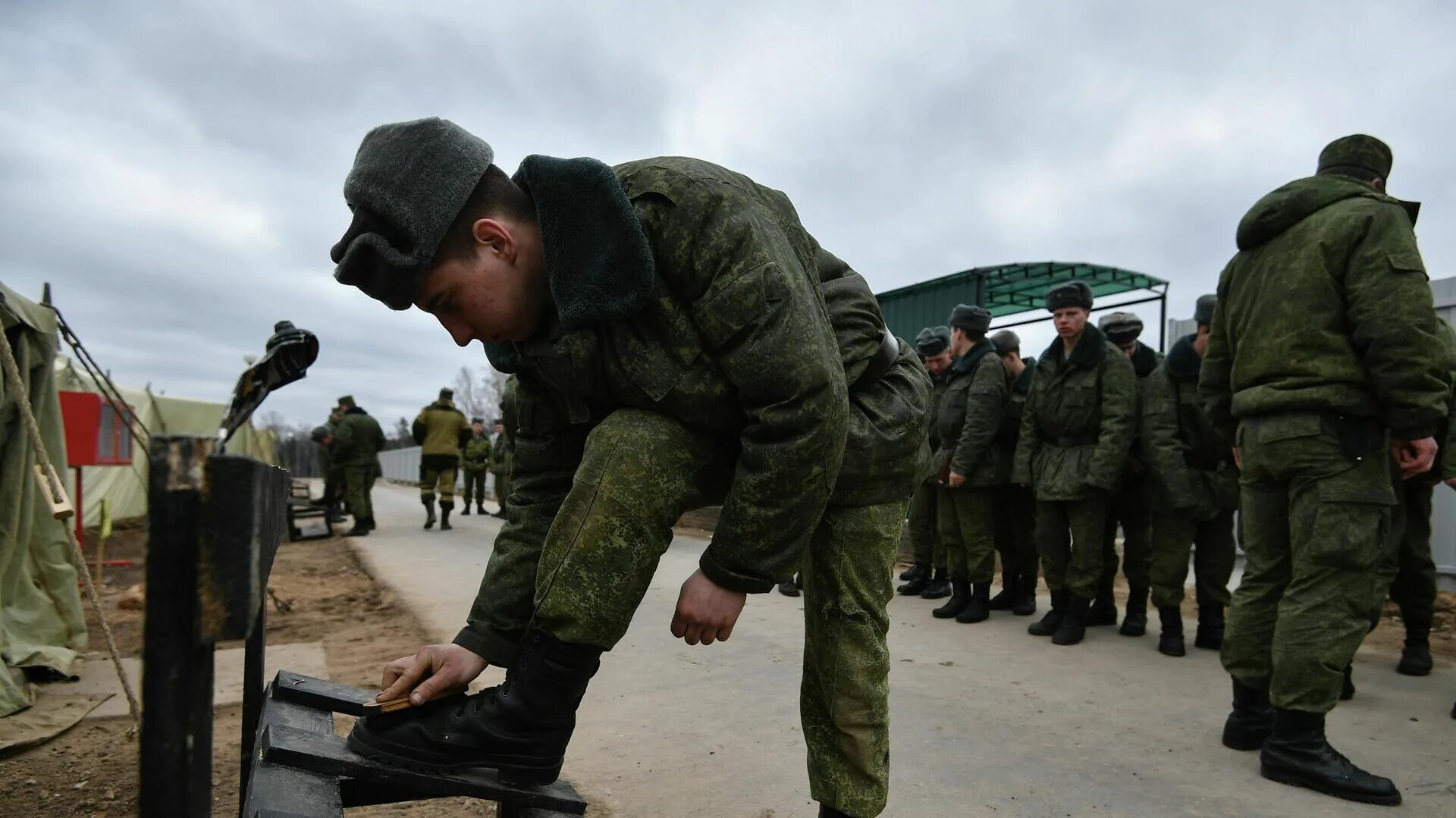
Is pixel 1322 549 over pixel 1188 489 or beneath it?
beneath

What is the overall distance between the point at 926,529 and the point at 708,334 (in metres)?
5.21

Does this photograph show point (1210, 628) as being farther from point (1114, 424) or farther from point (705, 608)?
point (705, 608)

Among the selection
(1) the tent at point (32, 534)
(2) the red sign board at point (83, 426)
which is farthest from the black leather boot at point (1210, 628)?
(2) the red sign board at point (83, 426)

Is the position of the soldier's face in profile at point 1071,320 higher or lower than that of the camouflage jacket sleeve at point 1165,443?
higher

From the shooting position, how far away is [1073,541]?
4668mm

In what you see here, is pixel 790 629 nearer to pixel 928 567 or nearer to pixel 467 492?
pixel 928 567

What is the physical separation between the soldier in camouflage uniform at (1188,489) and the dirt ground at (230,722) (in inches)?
137

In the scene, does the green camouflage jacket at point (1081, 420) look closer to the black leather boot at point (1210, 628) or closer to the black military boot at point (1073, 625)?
the black military boot at point (1073, 625)

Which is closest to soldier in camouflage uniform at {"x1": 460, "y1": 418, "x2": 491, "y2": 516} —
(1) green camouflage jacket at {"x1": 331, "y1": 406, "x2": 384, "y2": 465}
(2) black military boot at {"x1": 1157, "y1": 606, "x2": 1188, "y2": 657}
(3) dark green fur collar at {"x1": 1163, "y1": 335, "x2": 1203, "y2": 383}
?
(1) green camouflage jacket at {"x1": 331, "y1": 406, "x2": 384, "y2": 465}

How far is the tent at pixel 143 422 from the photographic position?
11.5 m

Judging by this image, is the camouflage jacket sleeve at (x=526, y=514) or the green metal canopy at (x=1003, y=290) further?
the green metal canopy at (x=1003, y=290)

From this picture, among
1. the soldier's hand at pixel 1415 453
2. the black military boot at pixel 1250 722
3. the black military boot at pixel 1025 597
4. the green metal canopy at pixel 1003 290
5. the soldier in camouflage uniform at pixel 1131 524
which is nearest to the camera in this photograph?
the soldier's hand at pixel 1415 453

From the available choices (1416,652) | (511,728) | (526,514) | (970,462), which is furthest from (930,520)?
(511,728)

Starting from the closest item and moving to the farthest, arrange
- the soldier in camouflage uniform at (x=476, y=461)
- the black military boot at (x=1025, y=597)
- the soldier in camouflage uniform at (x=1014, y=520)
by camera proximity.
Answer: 1. the black military boot at (x=1025, y=597)
2. the soldier in camouflage uniform at (x=1014, y=520)
3. the soldier in camouflage uniform at (x=476, y=461)
